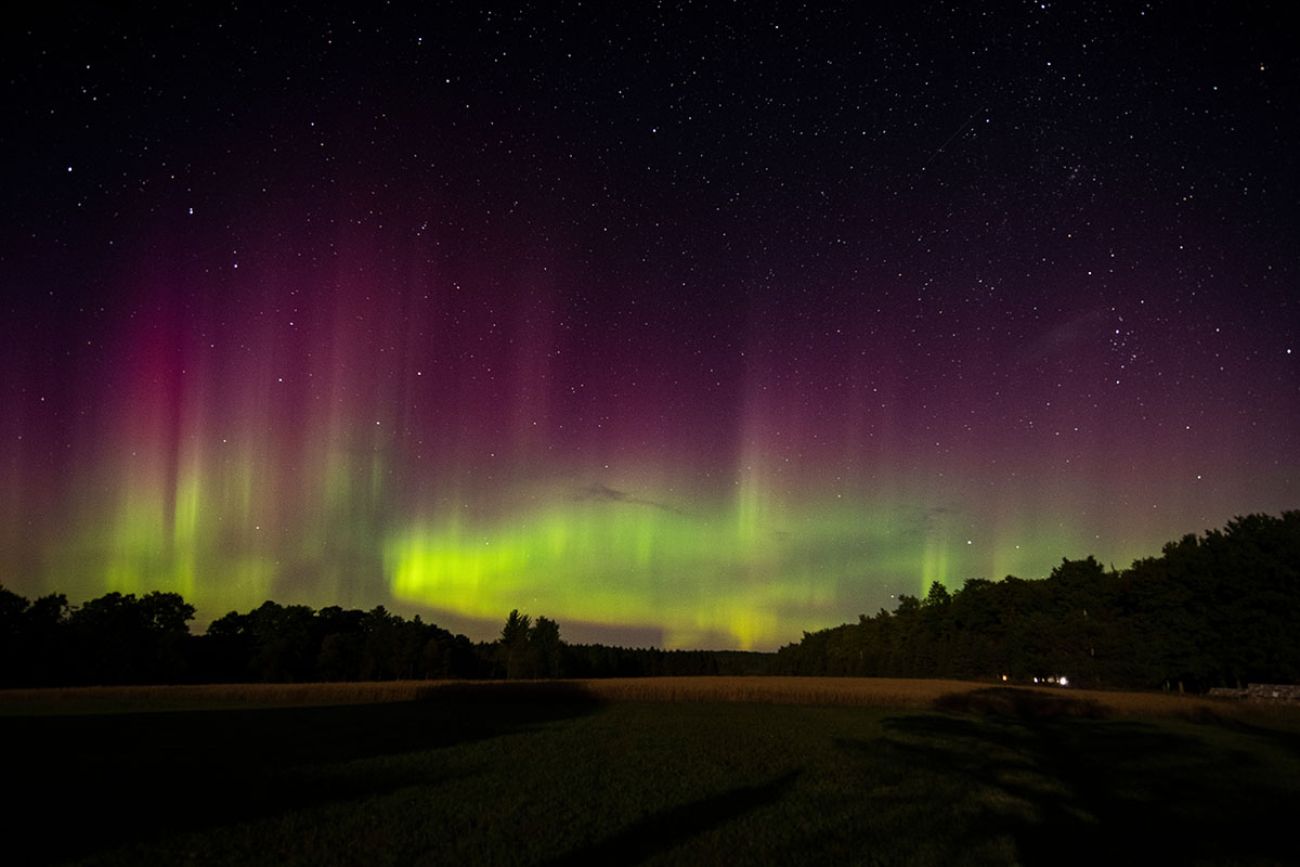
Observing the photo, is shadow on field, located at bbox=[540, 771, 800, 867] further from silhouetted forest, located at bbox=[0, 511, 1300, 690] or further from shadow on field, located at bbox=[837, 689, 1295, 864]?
silhouetted forest, located at bbox=[0, 511, 1300, 690]

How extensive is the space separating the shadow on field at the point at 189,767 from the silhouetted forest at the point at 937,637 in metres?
56.8

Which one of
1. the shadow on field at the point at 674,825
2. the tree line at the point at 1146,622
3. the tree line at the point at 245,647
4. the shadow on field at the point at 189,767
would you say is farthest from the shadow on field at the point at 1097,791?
the tree line at the point at 245,647

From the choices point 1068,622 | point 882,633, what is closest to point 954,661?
point 1068,622

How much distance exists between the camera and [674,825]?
11.8 metres

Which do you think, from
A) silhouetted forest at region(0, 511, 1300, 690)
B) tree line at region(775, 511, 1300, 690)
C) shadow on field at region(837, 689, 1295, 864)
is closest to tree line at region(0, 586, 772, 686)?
silhouetted forest at region(0, 511, 1300, 690)

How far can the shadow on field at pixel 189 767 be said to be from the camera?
11898 millimetres

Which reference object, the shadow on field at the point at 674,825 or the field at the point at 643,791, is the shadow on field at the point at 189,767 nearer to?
the field at the point at 643,791

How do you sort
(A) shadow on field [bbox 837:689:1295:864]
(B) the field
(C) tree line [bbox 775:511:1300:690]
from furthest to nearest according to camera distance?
(C) tree line [bbox 775:511:1300:690]
(A) shadow on field [bbox 837:689:1295:864]
(B) the field

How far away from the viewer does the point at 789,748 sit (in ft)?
74.2

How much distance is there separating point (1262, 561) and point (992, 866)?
65.6 m

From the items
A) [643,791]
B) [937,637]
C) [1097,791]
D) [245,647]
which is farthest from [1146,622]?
[245,647]

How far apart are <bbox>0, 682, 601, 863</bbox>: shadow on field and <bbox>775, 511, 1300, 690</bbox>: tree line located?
5620 cm

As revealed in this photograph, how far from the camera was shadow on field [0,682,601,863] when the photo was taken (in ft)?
39.0

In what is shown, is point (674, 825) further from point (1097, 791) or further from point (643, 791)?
point (1097, 791)
